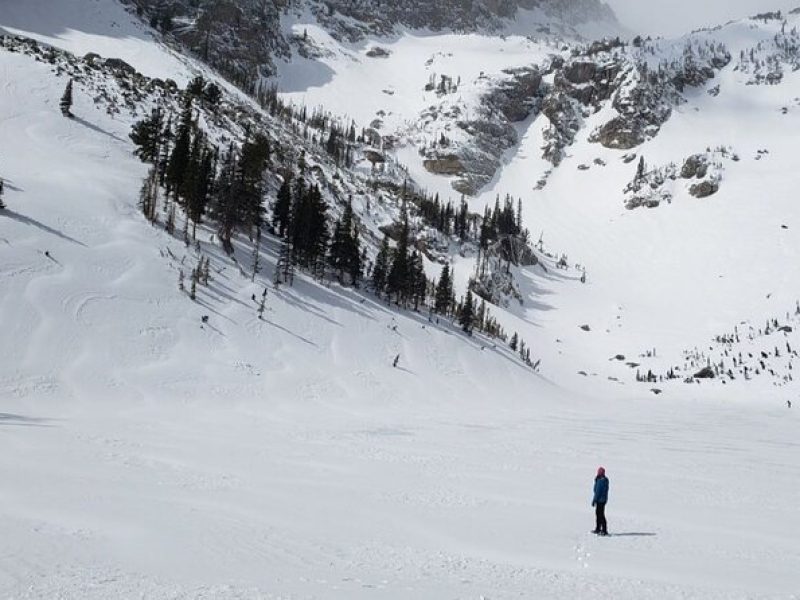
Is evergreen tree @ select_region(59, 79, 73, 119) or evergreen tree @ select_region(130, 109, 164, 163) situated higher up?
evergreen tree @ select_region(59, 79, 73, 119)

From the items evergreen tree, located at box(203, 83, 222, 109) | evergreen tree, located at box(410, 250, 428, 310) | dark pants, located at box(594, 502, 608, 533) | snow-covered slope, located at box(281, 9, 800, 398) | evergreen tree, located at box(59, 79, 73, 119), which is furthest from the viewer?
evergreen tree, located at box(203, 83, 222, 109)

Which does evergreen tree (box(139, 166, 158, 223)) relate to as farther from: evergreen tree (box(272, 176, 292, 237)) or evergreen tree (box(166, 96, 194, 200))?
evergreen tree (box(272, 176, 292, 237))

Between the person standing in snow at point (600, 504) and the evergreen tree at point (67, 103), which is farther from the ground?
the evergreen tree at point (67, 103)

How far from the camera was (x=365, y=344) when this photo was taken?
47.3m

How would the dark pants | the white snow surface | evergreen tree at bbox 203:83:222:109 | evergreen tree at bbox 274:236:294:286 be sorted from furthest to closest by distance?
1. evergreen tree at bbox 203:83:222:109
2. evergreen tree at bbox 274:236:294:286
3. the dark pants
4. the white snow surface

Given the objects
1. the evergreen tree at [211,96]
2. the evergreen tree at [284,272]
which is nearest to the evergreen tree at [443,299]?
the evergreen tree at [284,272]

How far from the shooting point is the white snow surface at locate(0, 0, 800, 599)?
10375 millimetres

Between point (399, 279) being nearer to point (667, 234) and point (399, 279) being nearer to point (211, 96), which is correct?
point (211, 96)

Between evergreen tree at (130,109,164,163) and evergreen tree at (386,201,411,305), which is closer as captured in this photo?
evergreen tree at (130,109,164,163)

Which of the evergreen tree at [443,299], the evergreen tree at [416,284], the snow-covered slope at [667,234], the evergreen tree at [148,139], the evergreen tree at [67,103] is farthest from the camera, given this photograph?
the snow-covered slope at [667,234]

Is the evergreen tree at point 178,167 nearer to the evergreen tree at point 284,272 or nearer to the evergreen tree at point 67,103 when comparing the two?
the evergreen tree at point 284,272

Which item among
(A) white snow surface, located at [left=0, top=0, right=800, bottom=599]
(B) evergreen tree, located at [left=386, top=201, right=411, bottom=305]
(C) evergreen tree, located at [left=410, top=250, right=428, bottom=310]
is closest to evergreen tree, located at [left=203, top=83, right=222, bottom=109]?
(A) white snow surface, located at [left=0, top=0, right=800, bottom=599]

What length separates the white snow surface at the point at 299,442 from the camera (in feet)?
34.0

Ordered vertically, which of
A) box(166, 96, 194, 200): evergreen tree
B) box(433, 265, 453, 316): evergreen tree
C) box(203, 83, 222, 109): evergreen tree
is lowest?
box(433, 265, 453, 316): evergreen tree
